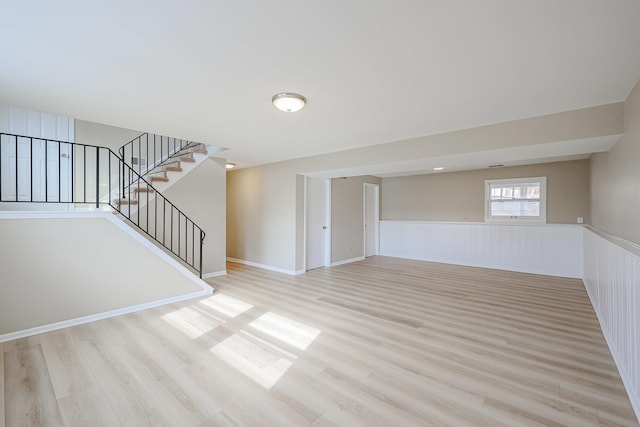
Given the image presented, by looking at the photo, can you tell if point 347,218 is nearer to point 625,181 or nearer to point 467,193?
point 467,193

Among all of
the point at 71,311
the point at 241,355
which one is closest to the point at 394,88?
the point at 241,355

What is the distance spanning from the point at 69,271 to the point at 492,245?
7557 millimetres

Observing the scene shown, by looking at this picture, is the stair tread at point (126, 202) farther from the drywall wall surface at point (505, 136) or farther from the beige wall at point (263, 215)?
the drywall wall surface at point (505, 136)

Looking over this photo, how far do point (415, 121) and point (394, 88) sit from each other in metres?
1.00

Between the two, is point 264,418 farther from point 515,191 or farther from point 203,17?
point 515,191

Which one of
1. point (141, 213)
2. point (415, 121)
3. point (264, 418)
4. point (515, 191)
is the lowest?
point (264, 418)

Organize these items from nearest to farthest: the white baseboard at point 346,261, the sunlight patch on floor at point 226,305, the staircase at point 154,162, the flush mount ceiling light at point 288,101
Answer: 1. the flush mount ceiling light at point 288,101
2. the sunlight patch on floor at point 226,305
3. the staircase at point 154,162
4. the white baseboard at point 346,261

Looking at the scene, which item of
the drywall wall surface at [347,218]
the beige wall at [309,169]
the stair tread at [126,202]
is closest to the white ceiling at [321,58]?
the beige wall at [309,169]

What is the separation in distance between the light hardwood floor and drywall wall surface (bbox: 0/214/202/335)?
0.29 meters

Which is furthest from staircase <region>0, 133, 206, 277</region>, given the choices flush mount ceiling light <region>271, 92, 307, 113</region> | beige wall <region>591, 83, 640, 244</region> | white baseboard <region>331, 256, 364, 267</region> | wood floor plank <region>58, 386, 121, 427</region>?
beige wall <region>591, 83, 640, 244</region>

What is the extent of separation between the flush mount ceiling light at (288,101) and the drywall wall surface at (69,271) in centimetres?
272

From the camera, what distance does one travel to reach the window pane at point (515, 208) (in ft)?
20.3

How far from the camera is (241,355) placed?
2.62 m

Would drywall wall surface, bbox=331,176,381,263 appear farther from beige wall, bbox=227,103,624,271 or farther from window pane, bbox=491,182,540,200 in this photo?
window pane, bbox=491,182,540,200
